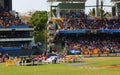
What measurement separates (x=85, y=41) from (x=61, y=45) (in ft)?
14.1

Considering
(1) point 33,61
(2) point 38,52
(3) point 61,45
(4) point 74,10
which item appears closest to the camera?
(1) point 33,61

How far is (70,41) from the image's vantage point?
73250 millimetres

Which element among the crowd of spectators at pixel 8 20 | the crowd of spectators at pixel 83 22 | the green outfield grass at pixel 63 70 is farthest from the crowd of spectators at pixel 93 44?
the green outfield grass at pixel 63 70

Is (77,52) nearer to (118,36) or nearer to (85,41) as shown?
(85,41)

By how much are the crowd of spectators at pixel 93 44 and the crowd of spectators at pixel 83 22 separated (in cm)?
199

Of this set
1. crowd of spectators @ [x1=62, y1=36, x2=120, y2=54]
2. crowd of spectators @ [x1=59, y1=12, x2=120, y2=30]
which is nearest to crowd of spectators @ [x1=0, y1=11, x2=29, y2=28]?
crowd of spectators @ [x1=59, y1=12, x2=120, y2=30]

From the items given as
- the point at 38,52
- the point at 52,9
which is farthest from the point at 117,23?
the point at 38,52

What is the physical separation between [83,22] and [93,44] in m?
5.78

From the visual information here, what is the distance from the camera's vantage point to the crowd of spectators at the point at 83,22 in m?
74.4

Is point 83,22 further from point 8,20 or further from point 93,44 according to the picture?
point 8,20

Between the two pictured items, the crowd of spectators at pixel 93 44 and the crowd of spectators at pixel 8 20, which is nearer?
the crowd of spectators at pixel 8 20

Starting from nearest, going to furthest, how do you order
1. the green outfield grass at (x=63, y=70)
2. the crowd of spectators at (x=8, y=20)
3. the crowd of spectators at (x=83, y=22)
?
1. the green outfield grass at (x=63, y=70)
2. the crowd of spectators at (x=8, y=20)
3. the crowd of spectators at (x=83, y=22)

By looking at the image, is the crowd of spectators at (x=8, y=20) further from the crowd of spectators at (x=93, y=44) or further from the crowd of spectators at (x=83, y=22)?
the crowd of spectators at (x=93, y=44)

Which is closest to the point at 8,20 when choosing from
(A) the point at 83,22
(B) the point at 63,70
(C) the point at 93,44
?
→ (A) the point at 83,22
